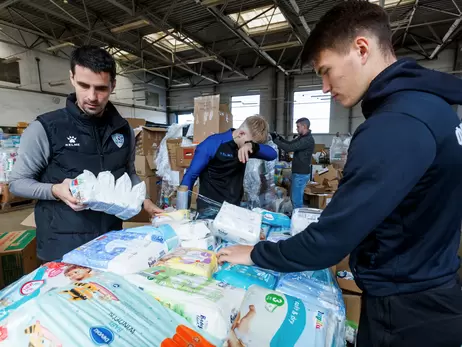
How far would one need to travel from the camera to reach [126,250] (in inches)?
29.9

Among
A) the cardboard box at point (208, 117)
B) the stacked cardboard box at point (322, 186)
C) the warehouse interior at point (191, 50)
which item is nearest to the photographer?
the cardboard box at point (208, 117)

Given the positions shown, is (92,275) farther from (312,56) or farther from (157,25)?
(157,25)

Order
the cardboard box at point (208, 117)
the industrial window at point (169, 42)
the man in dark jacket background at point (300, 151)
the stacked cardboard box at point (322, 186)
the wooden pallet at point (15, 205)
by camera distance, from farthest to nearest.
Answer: the industrial window at point (169, 42), the stacked cardboard box at point (322, 186), the wooden pallet at point (15, 205), the man in dark jacket background at point (300, 151), the cardboard box at point (208, 117)

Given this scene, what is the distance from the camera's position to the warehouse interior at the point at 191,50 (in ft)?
17.6

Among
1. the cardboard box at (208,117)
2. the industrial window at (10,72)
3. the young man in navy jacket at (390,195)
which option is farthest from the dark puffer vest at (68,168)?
the industrial window at (10,72)

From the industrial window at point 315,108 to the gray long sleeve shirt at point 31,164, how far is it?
9.84 meters

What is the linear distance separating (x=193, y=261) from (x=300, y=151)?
12.3ft

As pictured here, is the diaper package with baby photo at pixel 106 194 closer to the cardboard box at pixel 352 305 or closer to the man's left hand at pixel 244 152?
the man's left hand at pixel 244 152

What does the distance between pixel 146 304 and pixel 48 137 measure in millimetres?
856

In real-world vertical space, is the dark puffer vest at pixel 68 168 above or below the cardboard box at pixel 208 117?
below

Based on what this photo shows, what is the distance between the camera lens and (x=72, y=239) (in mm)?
1057

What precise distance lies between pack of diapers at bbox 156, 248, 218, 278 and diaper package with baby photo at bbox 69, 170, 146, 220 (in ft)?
0.83

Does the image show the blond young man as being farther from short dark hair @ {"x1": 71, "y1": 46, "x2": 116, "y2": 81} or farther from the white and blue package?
short dark hair @ {"x1": 71, "y1": 46, "x2": 116, "y2": 81}

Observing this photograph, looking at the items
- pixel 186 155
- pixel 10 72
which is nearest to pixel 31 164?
pixel 186 155
